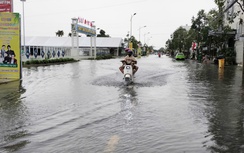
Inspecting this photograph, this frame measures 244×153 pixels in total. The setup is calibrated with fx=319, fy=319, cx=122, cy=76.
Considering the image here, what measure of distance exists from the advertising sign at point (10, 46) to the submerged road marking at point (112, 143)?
12.7m

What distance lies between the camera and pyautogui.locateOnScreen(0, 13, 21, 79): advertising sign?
1675 centimetres

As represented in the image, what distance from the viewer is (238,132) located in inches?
250

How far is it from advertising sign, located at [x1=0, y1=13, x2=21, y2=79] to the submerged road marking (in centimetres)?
1270

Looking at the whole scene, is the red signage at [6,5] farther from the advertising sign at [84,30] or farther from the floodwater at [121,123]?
the advertising sign at [84,30]

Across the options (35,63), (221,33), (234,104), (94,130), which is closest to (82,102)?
(94,130)

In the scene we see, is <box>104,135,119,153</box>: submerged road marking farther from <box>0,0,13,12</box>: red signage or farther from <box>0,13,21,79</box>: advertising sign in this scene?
<box>0,0,13,12</box>: red signage

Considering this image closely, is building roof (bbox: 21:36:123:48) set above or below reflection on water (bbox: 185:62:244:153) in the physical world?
above

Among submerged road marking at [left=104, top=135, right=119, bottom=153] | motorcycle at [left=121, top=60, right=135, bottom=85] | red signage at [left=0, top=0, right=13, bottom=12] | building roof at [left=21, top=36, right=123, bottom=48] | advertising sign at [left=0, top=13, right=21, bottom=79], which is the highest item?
building roof at [left=21, top=36, right=123, bottom=48]

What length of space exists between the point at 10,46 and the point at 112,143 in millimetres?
13258

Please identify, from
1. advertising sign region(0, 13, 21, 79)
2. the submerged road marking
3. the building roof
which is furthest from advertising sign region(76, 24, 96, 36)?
the submerged road marking

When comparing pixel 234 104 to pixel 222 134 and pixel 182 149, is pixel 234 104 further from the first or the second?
pixel 182 149

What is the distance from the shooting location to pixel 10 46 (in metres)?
17.1

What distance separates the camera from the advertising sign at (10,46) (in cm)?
1675

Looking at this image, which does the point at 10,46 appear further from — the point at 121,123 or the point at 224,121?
the point at 224,121
